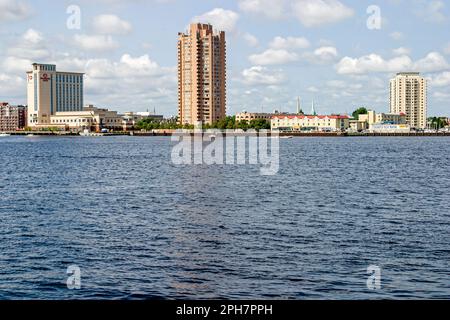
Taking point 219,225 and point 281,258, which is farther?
point 219,225

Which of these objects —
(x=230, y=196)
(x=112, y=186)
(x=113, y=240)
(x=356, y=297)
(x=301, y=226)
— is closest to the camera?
(x=356, y=297)

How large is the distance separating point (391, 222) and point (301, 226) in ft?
14.7

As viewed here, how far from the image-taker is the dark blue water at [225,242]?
683 inches

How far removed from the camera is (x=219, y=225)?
93.0 feet

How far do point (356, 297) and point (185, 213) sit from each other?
17412mm

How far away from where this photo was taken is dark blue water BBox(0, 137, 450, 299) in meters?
17.4

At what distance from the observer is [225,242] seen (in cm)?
2412

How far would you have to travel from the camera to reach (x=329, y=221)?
29484 millimetres
